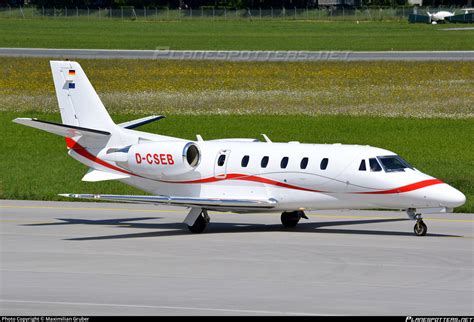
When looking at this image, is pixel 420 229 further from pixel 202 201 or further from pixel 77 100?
pixel 77 100

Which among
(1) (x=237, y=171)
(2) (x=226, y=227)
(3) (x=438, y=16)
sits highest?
(1) (x=237, y=171)

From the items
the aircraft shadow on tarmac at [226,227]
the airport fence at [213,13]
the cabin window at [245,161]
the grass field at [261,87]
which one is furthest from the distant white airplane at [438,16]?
the cabin window at [245,161]

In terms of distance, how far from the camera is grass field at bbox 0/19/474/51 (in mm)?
103812

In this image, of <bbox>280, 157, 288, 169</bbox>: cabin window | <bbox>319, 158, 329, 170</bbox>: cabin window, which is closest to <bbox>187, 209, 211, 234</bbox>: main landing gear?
<bbox>280, 157, 288, 169</bbox>: cabin window

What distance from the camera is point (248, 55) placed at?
90.7 metres

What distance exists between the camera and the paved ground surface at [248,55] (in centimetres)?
8675

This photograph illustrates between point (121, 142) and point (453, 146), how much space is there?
20.9 meters

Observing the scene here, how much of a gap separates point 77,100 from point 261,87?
38.1 meters

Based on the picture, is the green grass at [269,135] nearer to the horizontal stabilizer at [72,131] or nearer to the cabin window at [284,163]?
the horizontal stabilizer at [72,131]

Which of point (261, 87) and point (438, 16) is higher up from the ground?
point (261, 87)

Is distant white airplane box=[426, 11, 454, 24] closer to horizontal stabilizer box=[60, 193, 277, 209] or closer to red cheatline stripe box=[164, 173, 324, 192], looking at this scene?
red cheatline stripe box=[164, 173, 324, 192]

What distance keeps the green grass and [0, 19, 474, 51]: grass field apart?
138ft

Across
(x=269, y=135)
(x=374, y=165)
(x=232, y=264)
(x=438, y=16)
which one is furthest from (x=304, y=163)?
(x=438, y=16)

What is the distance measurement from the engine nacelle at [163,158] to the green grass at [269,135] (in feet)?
24.6
